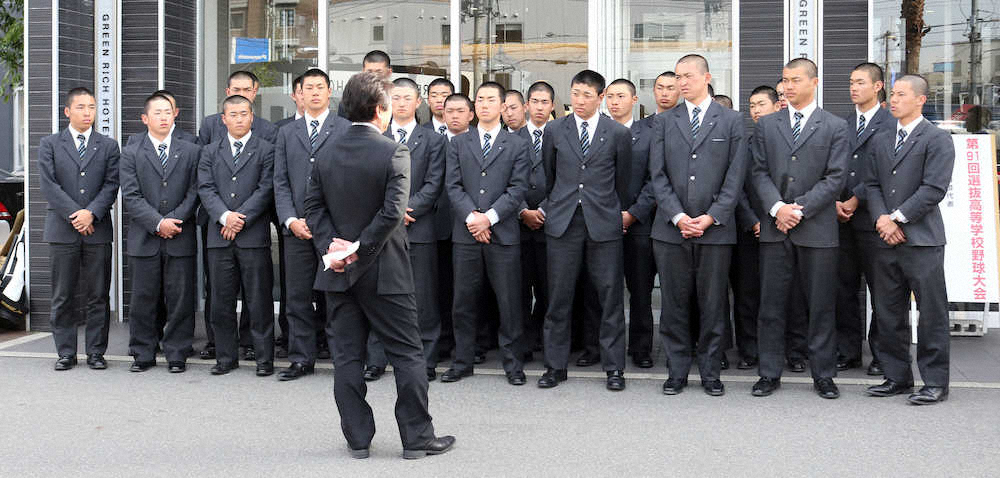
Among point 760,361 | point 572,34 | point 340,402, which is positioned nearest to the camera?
point 340,402

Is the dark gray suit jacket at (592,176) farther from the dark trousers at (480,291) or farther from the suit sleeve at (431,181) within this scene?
the suit sleeve at (431,181)

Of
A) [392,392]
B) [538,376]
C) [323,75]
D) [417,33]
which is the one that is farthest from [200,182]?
[417,33]

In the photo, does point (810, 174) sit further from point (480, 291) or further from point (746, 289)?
point (480, 291)

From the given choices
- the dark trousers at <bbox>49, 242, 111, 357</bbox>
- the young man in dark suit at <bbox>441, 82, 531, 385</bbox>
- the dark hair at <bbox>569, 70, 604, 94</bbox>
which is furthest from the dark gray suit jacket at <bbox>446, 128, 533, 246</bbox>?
the dark trousers at <bbox>49, 242, 111, 357</bbox>

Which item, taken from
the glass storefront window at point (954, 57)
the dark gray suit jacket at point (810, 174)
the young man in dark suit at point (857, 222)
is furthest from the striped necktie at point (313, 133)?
the glass storefront window at point (954, 57)

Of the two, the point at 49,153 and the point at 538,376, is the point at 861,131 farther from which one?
the point at 49,153

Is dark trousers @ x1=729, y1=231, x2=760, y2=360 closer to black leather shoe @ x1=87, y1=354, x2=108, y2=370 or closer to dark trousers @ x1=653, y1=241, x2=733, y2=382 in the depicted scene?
dark trousers @ x1=653, y1=241, x2=733, y2=382

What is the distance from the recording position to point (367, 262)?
4.81 metres

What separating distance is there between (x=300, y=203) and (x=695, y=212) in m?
2.48

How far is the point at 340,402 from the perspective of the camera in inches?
195

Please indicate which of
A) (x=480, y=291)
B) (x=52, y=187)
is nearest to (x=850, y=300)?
(x=480, y=291)

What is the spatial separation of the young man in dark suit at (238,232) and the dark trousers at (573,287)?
1.86 m

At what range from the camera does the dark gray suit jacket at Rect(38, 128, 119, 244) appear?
7148 mm

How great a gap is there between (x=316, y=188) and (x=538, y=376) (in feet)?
7.94
